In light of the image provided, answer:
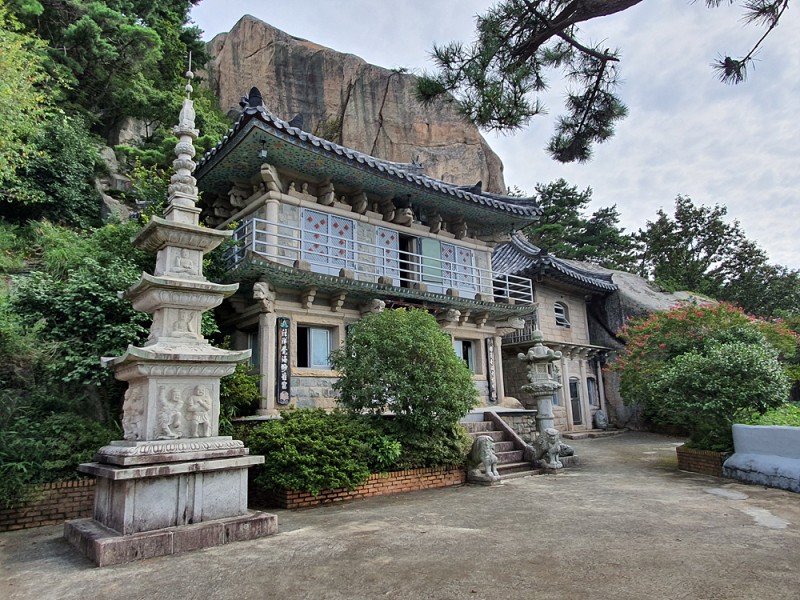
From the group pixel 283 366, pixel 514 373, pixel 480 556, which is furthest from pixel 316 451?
pixel 514 373

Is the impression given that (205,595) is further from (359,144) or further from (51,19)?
(359,144)

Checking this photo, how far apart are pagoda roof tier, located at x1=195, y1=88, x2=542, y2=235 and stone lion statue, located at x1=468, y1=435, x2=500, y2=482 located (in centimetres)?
676

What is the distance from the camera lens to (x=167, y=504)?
526 centimetres

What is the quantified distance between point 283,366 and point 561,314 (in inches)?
540

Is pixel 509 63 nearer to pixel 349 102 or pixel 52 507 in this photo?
pixel 52 507

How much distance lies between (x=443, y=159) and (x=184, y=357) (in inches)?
917

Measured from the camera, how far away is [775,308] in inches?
976

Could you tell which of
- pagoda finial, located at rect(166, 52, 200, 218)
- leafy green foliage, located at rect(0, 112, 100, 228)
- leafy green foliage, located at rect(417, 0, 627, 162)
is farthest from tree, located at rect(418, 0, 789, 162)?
leafy green foliage, located at rect(0, 112, 100, 228)

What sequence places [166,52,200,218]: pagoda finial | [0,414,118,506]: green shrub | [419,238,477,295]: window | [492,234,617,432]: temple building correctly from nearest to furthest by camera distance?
[0,414,118,506]: green shrub < [166,52,200,218]: pagoda finial < [419,238,477,295]: window < [492,234,617,432]: temple building

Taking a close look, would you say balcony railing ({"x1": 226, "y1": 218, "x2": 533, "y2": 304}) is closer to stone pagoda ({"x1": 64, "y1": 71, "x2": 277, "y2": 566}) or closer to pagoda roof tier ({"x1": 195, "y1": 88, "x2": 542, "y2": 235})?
pagoda roof tier ({"x1": 195, "y1": 88, "x2": 542, "y2": 235})

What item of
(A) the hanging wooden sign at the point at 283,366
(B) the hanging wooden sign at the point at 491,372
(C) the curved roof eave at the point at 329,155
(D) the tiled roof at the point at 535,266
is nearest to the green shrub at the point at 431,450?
(A) the hanging wooden sign at the point at 283,366

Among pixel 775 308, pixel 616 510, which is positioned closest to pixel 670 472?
pixel 616 510

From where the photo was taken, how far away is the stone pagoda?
5062 mm

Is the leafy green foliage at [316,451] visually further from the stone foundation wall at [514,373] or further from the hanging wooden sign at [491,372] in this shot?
the stone foundation wall at [514,373]
